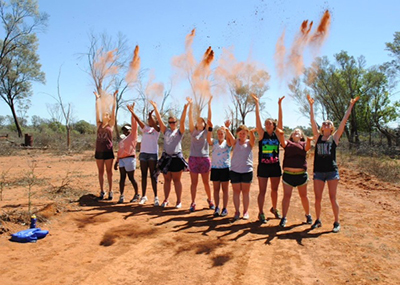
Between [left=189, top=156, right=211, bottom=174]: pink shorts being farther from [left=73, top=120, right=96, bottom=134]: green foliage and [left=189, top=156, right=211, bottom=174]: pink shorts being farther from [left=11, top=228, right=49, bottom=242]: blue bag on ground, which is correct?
[left=73, top=120, right=96, bottom=134]: green foliage

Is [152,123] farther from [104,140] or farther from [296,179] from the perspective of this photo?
[296,179]

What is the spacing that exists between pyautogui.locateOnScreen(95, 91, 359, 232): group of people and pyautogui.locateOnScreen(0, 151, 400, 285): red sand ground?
0.45 m

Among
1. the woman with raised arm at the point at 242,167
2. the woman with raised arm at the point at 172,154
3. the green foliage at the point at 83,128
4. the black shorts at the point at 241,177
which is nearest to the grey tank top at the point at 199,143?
the woman with raised arm at the point at 172,154

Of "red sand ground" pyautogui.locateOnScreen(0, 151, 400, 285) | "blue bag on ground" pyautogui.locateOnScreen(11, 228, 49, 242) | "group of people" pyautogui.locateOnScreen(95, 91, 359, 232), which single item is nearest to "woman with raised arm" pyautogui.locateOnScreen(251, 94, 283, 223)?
"group of people" pyautogui.locateOnScreen(95, 91, 359, 232)

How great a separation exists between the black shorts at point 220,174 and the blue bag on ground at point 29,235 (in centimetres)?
287

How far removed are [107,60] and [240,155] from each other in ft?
19.7

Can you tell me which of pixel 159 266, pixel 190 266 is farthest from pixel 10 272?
pixel 190 266

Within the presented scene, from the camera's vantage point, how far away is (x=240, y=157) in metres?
5.39

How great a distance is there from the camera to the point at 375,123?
25.6m

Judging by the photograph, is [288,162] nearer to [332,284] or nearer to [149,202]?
[332,284]

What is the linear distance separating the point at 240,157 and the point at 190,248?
6.10ft

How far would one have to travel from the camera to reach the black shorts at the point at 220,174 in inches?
225

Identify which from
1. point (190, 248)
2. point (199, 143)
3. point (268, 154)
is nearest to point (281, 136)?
point (268, 154)

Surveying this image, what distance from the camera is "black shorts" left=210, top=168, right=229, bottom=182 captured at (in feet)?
18.8
